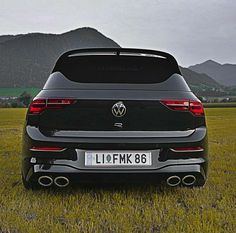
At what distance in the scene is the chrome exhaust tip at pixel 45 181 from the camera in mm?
3795

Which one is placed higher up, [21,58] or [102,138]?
[102,138]

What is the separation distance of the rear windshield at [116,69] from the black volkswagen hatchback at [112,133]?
0.03 m

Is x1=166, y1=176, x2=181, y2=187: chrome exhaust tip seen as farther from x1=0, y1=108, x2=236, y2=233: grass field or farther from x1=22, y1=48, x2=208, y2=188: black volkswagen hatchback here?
x1=0, y1=108, x2=236, y2=233: grass field

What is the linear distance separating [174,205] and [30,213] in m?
1.48

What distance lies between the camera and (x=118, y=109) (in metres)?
3.64

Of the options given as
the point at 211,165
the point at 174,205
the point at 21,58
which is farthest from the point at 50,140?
the point at 21,58

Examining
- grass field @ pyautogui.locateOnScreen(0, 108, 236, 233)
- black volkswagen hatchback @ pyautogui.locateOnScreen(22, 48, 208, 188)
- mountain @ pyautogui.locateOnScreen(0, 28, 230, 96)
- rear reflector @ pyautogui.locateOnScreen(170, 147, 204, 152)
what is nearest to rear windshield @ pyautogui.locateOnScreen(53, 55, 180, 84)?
black volkswagen hatchback @ pyautogui.locateOnScreen(22, 48, 208, 188)

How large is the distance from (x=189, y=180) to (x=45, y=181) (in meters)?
1.50

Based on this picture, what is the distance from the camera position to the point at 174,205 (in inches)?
155

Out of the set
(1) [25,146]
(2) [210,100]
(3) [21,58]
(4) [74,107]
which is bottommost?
(3) [21,58]

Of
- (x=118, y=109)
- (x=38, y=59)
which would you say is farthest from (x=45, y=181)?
(x=38, y=59)

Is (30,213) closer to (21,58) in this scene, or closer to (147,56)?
(147,56)

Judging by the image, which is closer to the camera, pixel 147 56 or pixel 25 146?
pixel 25 146

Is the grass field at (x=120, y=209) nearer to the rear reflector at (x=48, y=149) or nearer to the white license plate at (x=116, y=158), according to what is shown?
the white license plate at (x=116, y=158)
